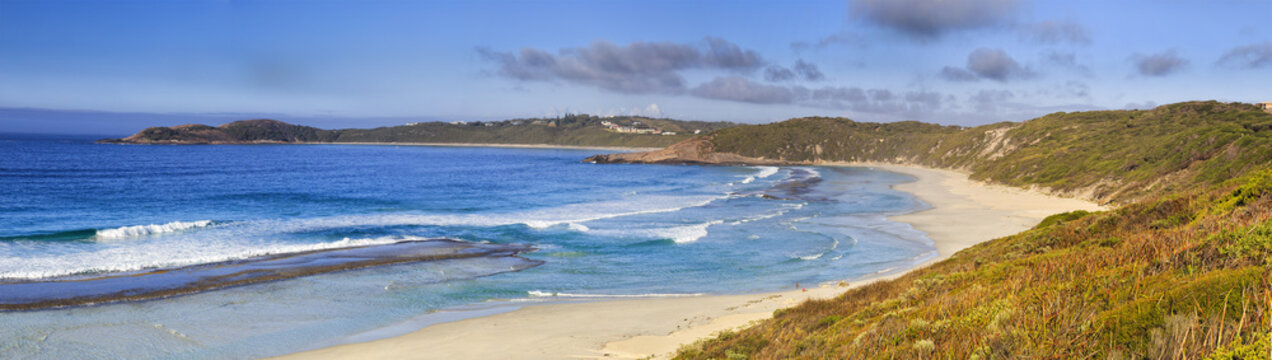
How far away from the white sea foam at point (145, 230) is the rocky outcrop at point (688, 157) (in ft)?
327

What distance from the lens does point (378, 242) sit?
31.0 meters

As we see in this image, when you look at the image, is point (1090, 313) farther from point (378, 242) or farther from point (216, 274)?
point (378, 242)

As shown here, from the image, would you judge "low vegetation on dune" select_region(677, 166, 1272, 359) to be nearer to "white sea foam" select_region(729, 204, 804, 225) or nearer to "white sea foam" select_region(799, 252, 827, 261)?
"white sea foam" select_region(799, 252, 827, 261)

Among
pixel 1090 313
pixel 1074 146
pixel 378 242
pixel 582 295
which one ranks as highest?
pixel 1074 146

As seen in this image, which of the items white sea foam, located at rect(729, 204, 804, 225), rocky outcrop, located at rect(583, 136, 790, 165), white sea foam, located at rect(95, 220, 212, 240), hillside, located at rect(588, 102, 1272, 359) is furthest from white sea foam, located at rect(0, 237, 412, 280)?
rocky outcrop, located at rect(583, 136, 790, 165)

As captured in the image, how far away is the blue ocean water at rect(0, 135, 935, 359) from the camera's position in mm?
16594

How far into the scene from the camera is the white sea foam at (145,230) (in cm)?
3091

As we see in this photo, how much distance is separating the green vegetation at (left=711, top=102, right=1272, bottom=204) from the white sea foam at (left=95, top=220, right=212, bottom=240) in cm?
5682

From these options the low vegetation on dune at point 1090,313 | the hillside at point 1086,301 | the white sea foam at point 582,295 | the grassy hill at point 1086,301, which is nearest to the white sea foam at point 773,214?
the grassy hill at point 1086,301

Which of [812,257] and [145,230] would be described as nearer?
[812,257]

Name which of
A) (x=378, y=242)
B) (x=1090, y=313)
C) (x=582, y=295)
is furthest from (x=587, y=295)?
(x=1090, y=313)

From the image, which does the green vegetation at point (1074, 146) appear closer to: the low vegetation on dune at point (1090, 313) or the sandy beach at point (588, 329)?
the sandy beach at point (588, 329)

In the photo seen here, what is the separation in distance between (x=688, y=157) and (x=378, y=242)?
112m

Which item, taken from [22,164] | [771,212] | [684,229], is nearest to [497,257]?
[684,229]
